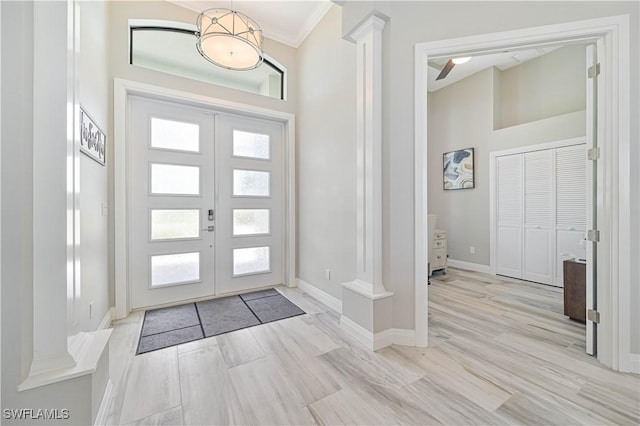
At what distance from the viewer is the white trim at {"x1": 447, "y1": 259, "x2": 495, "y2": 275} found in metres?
4.40

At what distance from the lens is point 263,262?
3.58 meters

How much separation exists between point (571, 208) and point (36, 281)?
17.5 feet

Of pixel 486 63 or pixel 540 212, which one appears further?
pixel 486 63

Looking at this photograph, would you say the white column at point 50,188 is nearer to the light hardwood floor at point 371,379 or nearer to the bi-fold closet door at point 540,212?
the light hardwood floor at point 371,379

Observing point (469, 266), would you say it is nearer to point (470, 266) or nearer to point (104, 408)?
point (470, 266)

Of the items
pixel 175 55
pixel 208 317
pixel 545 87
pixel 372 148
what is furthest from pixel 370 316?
pixel 545 87

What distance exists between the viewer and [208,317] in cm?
262

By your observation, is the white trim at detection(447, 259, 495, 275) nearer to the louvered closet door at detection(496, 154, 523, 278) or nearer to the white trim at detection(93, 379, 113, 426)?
the louvered closet door at detection(496, 154, 523, 278)

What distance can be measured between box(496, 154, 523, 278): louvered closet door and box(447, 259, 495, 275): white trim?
19 cm

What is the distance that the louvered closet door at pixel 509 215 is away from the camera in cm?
403

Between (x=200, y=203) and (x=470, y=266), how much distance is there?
4733 millimetres

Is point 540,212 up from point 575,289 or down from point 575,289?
up

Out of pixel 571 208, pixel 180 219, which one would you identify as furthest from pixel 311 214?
pixel 571 208

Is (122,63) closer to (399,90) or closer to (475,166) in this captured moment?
(399,90)
